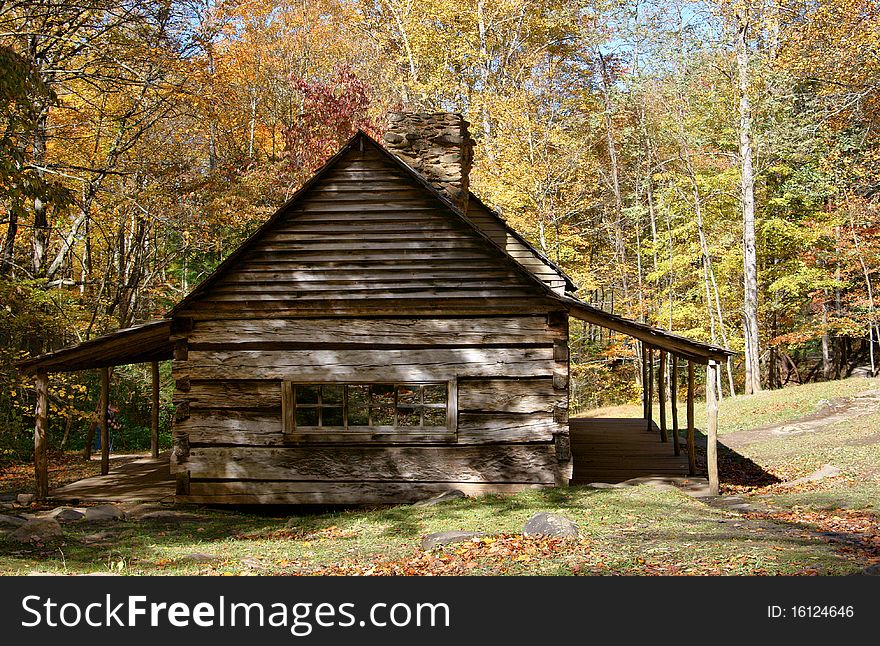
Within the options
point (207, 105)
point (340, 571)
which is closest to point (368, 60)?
point (207, 105)

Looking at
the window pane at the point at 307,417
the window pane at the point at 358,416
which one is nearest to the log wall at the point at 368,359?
the window pane at the point at 307,417

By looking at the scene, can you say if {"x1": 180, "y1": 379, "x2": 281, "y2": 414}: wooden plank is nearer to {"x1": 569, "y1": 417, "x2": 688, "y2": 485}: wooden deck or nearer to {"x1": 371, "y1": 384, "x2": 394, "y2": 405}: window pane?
{"x1": 569, "y1": 417, "x2": 688, "y2": 485}: wooden deck

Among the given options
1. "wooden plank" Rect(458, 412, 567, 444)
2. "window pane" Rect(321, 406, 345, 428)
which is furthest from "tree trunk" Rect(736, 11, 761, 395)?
"wooden plank" Rect(458, 412, 567, 444)

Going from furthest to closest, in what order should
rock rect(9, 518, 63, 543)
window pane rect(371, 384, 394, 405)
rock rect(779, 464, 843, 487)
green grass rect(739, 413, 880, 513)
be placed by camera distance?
window pane rect(371, 384, 394, 405)
rock rect(779, 464, 843, 487)
green grass rect(739, 413, 880, 513)
rock rect(9, 518, 63, 543)

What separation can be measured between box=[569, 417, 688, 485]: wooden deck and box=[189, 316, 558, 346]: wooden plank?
10.2 feet

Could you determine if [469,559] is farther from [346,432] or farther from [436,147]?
[436,147]

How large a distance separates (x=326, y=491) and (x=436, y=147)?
23.7ft

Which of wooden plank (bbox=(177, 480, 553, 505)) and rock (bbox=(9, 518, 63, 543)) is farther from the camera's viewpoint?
wooden plank (bbox=(177, 480, 553, 505))

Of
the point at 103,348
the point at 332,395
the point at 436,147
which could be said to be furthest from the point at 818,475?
the point at 103,348

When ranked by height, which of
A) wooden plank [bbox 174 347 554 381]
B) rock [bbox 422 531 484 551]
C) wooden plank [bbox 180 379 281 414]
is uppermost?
wooden plank [bbox 174 347 554 381]

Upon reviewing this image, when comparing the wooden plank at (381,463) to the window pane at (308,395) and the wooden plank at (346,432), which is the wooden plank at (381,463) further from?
the window pane at (308,395)

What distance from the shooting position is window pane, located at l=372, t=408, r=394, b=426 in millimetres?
18794

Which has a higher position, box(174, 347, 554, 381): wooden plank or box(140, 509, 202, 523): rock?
box(174, 347, 554, 381): wooden plank

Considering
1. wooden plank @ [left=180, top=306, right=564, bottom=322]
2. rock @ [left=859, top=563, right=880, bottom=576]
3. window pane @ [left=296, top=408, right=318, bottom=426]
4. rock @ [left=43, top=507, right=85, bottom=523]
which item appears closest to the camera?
rock @ [left=859, top=563, right=880, bottom=576]
